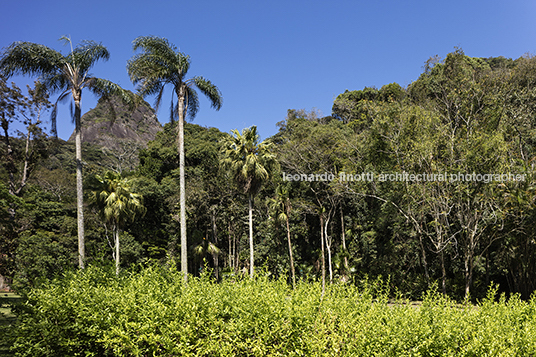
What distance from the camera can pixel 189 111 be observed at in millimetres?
15953

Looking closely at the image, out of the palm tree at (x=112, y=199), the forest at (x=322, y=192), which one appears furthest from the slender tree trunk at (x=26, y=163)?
the palm tree at (x=112, y=199)

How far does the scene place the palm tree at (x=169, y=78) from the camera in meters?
14.3

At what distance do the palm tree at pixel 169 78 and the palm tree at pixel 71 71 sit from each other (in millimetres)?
2069

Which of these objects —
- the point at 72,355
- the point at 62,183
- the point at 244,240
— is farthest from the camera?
the point at 62,183

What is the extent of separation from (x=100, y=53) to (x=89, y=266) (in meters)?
13.0

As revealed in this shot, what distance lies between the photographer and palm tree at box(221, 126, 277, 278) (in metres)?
20.4

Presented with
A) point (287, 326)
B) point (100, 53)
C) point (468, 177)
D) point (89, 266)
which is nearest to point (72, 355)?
point (89, 266)

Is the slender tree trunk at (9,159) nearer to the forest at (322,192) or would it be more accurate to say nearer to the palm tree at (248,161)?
the forest at (322,192)

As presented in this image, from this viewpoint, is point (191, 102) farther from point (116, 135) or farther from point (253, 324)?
point (116, 135)

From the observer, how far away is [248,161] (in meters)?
20.4

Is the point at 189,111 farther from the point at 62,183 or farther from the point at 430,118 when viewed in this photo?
the point at 62,183

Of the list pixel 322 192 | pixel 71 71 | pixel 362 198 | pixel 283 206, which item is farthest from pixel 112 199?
pixel 362 198

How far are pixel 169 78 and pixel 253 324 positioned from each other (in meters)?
13.1

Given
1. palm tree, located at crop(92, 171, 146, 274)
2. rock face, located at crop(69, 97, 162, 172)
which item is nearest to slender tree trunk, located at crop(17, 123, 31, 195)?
palm tree, located at crop(92, 171, 146, 274)
